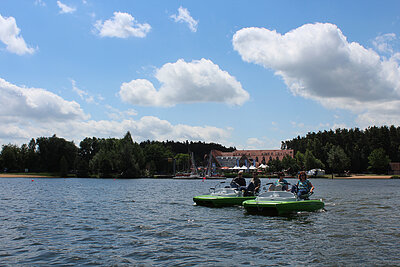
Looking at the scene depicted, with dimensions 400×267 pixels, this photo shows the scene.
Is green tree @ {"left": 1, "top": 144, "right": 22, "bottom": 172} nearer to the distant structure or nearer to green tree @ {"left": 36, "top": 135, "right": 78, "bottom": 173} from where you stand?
green tree @ {"left": 36, "top": 135, "right": 78, "bottom": 173}

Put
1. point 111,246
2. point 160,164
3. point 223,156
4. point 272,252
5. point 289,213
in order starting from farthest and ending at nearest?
point 223,156
point 160,164
point 289,213
point 111,246
point 272,252

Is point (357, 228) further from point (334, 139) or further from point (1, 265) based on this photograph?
point (334, 139)

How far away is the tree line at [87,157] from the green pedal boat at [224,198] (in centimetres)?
9553

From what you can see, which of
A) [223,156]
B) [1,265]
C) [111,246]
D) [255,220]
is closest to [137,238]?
[111,246]

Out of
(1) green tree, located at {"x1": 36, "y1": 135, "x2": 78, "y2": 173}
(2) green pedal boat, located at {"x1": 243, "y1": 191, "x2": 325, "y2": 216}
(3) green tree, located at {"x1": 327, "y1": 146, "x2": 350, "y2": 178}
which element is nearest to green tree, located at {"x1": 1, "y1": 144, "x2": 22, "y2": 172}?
(1) green tree, located at {"x1": 36, "y1": 135, "x2": 78, "y2": 173}

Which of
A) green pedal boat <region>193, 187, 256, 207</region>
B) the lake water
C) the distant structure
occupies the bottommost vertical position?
the lake water

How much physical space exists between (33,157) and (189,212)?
463 ft

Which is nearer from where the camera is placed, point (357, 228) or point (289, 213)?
point (357, 228)

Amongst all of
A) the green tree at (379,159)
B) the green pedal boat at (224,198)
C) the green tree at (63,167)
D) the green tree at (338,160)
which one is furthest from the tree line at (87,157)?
the green pedal boat at (224,198)

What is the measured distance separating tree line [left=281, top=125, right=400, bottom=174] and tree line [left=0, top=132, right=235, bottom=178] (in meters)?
59.9

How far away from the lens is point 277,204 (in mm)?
22156

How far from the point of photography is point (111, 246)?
14.3 m

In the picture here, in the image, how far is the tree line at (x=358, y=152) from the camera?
12838 cm

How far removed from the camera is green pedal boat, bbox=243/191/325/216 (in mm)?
22441
